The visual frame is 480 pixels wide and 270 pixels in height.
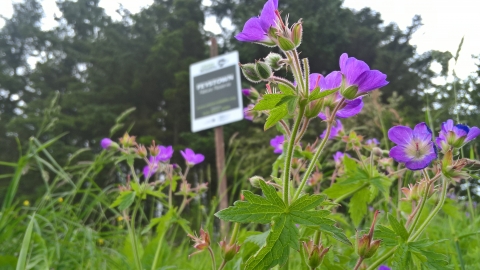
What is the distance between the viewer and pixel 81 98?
14281mm

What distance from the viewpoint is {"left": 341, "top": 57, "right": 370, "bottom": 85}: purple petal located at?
0.70 m

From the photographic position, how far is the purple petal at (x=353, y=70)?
2.30ft

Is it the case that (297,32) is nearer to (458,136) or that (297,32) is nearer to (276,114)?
(276,114)

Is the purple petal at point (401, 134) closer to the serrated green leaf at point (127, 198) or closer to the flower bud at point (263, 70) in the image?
the flower bud at point (263, 70)

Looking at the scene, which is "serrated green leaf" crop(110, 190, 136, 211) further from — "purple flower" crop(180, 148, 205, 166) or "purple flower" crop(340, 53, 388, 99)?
"purple flower" crop(340, 53, 388, 99)

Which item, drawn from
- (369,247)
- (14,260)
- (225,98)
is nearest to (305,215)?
(369,247)

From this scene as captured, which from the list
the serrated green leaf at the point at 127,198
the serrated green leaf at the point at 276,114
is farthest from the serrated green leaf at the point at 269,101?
the serrated green leaf at the point at 127,198

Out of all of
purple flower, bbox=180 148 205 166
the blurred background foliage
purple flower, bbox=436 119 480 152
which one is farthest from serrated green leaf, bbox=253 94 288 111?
the blurred background foliage

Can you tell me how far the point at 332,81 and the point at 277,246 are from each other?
33cm

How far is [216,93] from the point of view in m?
4.99

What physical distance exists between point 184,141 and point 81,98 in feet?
13.4

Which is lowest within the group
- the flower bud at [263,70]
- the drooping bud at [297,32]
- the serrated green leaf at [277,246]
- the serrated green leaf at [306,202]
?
the serrated green leaf at [277,246]

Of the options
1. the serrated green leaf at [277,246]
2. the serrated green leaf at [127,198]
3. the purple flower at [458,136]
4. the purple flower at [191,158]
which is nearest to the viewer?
the serrated green leaf at [277,246]

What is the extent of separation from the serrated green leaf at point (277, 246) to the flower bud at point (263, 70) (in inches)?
10.4
